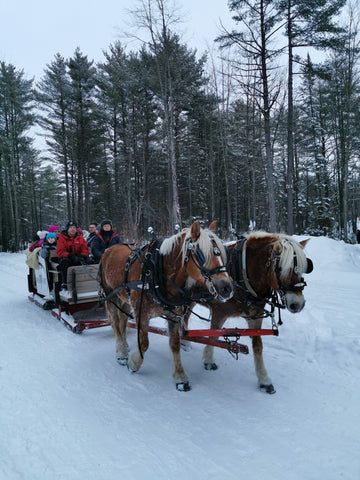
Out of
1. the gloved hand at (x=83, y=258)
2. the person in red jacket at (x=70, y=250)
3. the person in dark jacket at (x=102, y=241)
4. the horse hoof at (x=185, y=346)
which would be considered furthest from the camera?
the person in dark jacket at (x=102, y=241)

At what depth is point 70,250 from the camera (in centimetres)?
569

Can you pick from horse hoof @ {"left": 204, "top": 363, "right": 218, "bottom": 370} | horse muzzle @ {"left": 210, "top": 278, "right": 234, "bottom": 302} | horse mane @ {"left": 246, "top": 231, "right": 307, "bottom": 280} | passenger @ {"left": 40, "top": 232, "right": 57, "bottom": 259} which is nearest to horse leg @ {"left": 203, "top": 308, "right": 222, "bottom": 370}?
horse hoof @ {"left": 204, "top": 363, "right": 218, "bottom": 370}

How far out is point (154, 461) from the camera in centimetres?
212

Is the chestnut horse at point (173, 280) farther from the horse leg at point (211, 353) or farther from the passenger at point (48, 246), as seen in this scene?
the passenger at point (48, 246)

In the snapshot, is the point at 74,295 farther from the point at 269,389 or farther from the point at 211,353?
the point at 269,389

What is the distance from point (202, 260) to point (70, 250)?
378 cm

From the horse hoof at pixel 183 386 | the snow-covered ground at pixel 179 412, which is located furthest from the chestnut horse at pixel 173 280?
the snow-covered ground at pixel 179 412

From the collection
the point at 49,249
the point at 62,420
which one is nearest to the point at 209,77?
the point at 49,249

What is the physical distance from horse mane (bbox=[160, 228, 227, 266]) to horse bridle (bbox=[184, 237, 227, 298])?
28 millimetres

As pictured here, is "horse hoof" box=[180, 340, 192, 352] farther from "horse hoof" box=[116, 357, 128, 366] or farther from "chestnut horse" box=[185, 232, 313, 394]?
"chestnut horse" box=[185, 232, 313, 394]

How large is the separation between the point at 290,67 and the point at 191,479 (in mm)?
14036

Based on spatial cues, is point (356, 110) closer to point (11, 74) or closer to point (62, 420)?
point (62, 420)

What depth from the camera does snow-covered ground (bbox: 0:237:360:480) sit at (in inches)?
81.4

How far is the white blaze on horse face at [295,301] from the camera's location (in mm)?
2631
